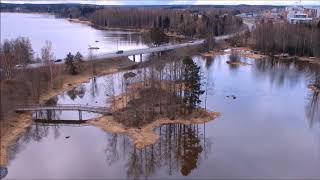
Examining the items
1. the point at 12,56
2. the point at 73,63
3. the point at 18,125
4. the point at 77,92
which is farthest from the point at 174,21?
the point at 18,125

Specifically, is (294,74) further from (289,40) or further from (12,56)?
(12,56)

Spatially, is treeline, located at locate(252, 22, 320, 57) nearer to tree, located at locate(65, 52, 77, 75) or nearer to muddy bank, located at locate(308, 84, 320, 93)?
muddy bank, located at locate(308, 84, 320, 93)

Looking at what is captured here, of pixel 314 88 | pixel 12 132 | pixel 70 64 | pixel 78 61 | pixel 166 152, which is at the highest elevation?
pixel 78 61

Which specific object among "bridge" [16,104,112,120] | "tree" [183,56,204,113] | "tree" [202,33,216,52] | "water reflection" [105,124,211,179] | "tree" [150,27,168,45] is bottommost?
"water reflection" [105,124,211,179]

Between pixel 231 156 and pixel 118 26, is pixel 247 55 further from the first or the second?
pixel 118 26

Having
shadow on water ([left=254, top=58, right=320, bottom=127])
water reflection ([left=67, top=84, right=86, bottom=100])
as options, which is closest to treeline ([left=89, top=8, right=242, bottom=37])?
shadow on water ([left=254, top=58, right=320, bottom=127])

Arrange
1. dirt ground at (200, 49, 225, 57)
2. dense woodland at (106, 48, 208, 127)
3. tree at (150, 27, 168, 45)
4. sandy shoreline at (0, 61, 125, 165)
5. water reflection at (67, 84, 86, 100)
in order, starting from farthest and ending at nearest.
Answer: tree at (150, 27, 168, 45) < dirt ground at (200, 49, 225, 57) < water reflection at (67, 84, 86, 100) < dense woodland at (106, 48, 208, 127) < sandy shoreline at (0, 61, 125, 165)
